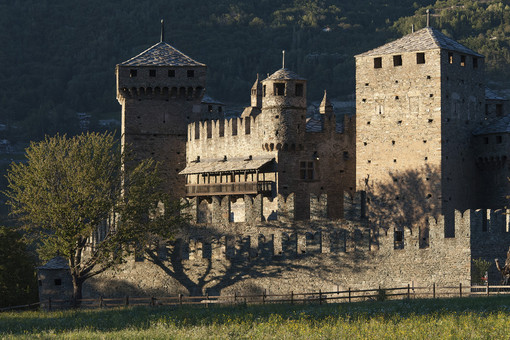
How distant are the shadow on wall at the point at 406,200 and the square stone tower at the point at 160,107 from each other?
1406 cm

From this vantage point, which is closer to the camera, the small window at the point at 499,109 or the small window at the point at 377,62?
the small window at the point at 377,62

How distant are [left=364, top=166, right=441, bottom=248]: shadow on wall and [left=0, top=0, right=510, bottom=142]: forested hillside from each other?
77.9 metres

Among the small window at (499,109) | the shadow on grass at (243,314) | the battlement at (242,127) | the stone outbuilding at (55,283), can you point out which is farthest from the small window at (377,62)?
the stone outbuilding at (55,283)

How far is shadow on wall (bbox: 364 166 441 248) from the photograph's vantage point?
5103 centimetres

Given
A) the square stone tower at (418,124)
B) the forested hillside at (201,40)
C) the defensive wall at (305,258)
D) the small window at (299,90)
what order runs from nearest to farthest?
1. the defensive wall at (305,258)
2. the square stone tower at (418,124)
3. the small window at (299,90)
4. the forested hillside at (201,40)

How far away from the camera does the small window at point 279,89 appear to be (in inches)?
2183

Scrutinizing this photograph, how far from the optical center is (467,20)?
13275cm

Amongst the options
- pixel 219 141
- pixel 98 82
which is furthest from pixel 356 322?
pixel 98 82

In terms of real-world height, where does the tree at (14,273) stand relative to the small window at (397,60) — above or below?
below

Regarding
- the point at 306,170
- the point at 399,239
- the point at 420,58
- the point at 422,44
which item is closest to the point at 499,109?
the point at 422,44

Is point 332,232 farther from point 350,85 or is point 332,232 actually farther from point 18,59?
point 18,59

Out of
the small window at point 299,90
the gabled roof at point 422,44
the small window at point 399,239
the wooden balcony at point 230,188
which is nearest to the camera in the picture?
the small window at point 399,239

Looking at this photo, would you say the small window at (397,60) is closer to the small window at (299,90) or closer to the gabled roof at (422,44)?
the gabled roof at (422,44)

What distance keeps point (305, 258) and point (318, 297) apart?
226 centimetres
